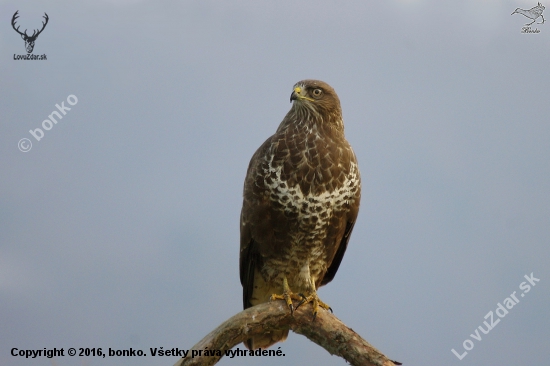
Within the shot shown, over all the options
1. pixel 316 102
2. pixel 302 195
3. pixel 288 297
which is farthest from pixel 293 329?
pixel 316 102

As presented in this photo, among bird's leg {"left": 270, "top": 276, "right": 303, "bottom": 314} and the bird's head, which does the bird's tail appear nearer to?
bird's leg {"left": 270, "top": 276, "right": 303, "bottom": 314}

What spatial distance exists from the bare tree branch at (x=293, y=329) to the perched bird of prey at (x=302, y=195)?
10 cm

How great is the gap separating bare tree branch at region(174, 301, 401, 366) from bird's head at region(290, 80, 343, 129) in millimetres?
1549

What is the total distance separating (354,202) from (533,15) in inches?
172

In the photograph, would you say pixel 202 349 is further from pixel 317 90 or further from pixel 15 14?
pixel 15 14

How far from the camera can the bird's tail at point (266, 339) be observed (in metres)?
5.43

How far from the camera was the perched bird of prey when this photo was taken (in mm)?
4758

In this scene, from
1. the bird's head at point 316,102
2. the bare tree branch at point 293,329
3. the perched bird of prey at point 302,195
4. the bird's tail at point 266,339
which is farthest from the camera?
the bird's tail at point 266,339

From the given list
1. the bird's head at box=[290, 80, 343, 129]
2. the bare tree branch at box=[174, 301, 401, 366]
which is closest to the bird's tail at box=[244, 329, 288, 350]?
the bare tree branch at box=[174, 301, 401, 366]

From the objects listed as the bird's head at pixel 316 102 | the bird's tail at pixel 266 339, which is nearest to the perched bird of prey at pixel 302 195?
the bird's head at pixel 316 102

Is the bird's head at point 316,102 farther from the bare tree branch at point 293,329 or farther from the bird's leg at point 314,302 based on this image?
the bare tree branch at point 293,329

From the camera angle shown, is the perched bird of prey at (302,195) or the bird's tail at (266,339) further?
the bird's tail at (266,339)

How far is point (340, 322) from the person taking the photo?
4.81 meters

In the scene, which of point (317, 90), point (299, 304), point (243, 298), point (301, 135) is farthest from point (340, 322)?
point (317, 90)
